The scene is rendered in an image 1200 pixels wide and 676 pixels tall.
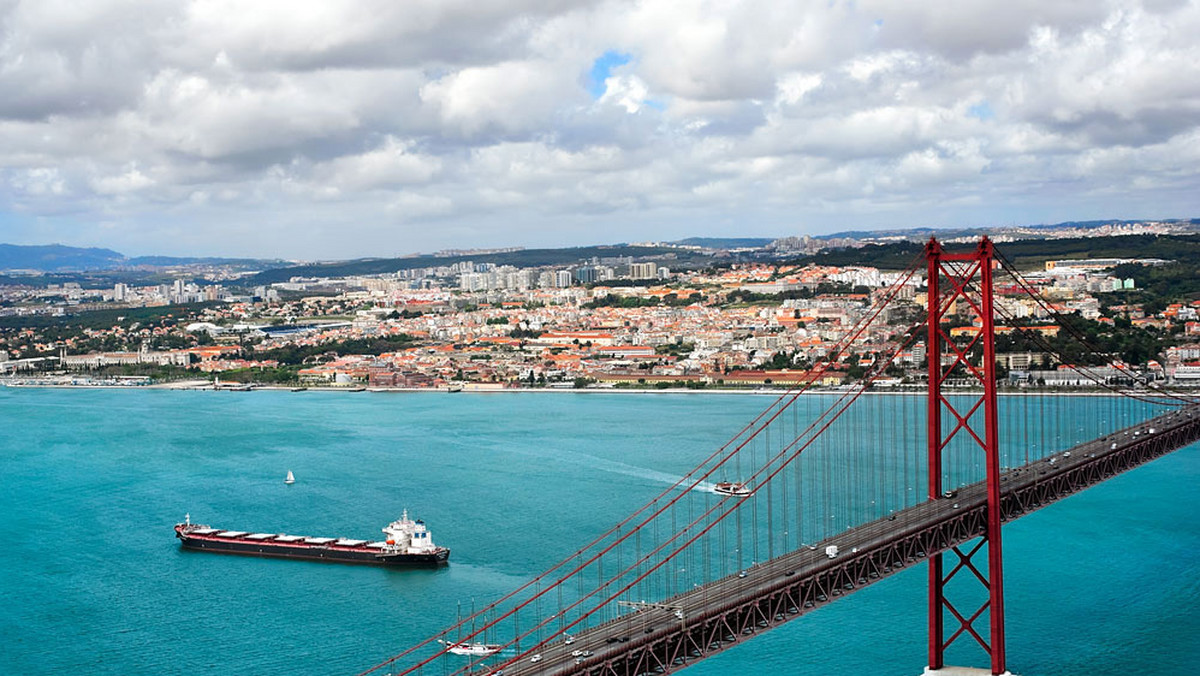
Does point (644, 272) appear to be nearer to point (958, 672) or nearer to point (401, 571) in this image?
point (401, 571)

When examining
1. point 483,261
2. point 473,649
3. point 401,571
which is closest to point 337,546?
point 401,571

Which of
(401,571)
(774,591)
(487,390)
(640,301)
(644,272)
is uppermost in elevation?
(644,272)

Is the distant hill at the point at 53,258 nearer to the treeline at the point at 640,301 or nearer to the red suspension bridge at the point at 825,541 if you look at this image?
the treeline at the point at 640,301

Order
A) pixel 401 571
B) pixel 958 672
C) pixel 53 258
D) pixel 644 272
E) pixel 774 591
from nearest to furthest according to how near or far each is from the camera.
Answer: pixel 774 591 → pixel 958 672 → pixel 401 571 → pixel 644 272 → pixel 53 258

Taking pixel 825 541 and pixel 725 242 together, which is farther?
pixel 725 242

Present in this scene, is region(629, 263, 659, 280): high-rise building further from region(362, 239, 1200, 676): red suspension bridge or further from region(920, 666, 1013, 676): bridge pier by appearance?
region(920, 666, 1013, 676): bridge pier

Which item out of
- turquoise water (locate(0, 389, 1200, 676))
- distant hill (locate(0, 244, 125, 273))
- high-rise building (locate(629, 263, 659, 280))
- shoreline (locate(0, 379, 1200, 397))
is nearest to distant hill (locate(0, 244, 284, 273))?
distant hill (locate(0, 244, 125, 273))

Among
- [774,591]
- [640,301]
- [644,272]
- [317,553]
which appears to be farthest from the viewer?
[644,272]

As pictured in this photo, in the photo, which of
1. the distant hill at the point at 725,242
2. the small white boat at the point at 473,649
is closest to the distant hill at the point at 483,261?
the distant hill at the point at 725,242
